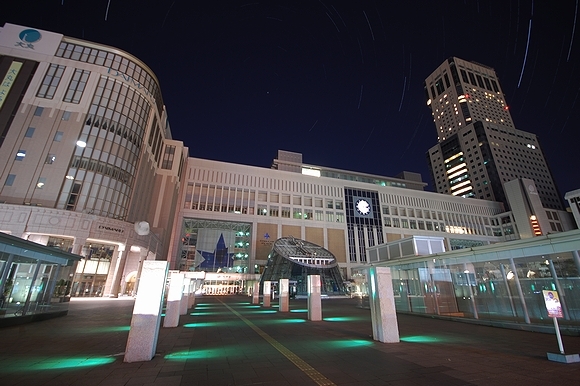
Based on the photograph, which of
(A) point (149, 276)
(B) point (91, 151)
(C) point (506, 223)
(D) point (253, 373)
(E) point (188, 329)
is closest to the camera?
(D) point (253, 373)

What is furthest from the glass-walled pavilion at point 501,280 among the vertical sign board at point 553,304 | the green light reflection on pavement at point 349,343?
the vertical sign board at point 553,304

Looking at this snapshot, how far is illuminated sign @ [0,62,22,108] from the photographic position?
124ft

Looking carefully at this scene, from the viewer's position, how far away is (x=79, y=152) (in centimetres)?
3781

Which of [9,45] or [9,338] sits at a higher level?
[9,45]

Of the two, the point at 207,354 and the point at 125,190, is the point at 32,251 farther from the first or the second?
the point at 125,190

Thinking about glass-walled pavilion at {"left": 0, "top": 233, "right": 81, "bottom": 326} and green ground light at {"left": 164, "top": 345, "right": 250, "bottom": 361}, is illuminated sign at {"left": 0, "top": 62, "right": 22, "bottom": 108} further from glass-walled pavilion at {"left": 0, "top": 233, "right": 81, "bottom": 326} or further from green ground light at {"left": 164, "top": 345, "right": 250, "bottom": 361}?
green ground light at {"left": 164, "top": 345, "right": 250, "bottom": 361}

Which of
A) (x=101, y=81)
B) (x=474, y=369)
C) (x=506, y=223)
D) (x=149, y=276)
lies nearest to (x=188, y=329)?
(x=149, y=276)

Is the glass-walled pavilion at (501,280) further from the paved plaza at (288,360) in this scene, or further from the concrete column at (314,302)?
the concrete column at (314,302)

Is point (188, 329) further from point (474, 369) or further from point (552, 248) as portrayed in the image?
point (552, 248)

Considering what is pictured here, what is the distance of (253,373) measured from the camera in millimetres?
5551

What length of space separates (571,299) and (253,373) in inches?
527

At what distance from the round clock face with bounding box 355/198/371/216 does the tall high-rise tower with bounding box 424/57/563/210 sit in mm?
62373

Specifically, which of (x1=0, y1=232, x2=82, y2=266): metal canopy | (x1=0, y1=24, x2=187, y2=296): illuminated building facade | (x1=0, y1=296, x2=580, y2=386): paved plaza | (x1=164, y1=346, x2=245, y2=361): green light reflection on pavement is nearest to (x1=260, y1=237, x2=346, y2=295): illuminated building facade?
(x1=0, y1=24, x2=187, y2=296): illuminated building facade

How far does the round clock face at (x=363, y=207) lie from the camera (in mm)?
77750
